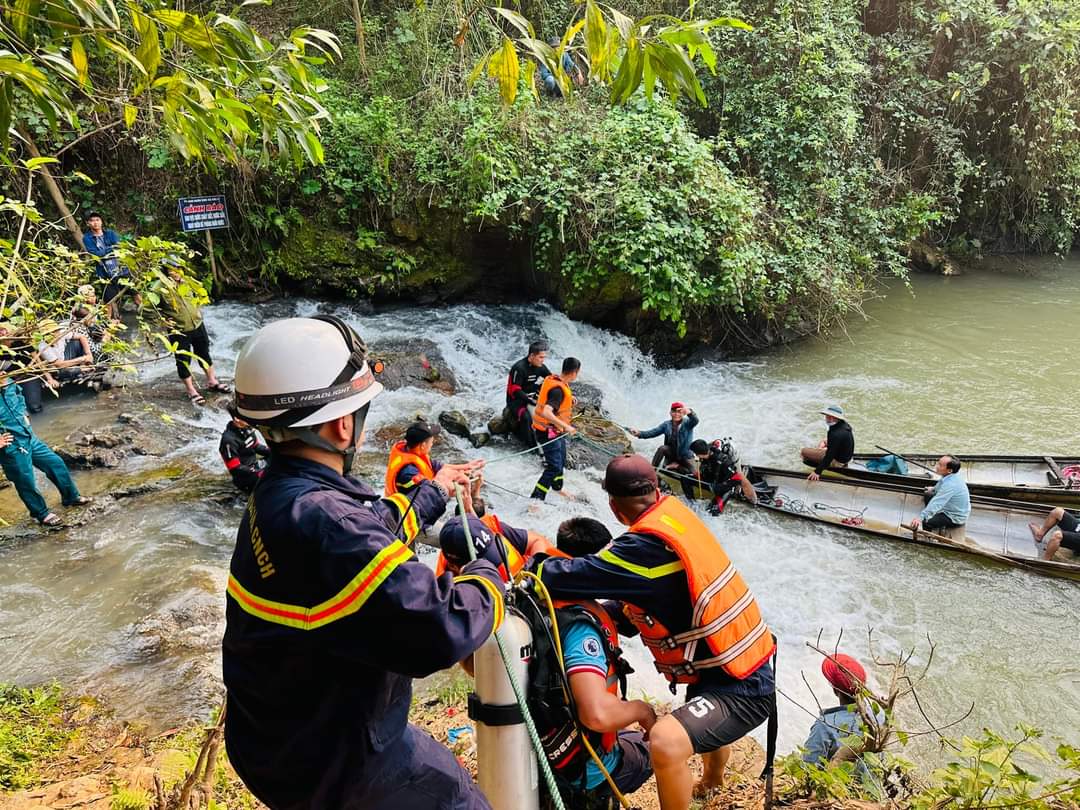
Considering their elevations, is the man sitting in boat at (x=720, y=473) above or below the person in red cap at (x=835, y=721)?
below

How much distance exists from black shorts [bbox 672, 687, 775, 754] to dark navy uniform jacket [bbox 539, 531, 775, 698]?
0.33 meters

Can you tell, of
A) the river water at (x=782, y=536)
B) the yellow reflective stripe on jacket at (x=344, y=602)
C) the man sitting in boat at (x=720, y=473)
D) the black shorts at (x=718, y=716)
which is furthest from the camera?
the man sitting in boat at (x=720, y=473)

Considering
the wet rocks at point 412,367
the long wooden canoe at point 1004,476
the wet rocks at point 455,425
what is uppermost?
the wet rocks at point 412,367

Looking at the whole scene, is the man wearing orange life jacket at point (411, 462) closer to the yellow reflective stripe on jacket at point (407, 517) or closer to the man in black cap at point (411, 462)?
the man in black cap at point (411, 462)

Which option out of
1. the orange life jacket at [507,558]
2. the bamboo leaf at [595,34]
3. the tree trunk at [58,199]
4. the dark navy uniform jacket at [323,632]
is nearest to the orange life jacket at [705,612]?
the orange life jacket at [507,558]

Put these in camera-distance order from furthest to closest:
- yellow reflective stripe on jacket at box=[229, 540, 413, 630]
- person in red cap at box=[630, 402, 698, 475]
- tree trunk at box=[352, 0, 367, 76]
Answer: tree trunk at box=[352, 0, 367, 76] → person in red cap at box=[630, 402, 698, 475] → yellow reflective stripe on jacket at box=[229, 540, 413, 630]

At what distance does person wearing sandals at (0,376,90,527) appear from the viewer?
5.89 meters

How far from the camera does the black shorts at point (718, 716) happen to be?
8.44 ft

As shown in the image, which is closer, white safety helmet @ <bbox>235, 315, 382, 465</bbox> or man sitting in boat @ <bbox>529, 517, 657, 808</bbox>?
white safety helmet @ <bbox>235, 315, 382, 465</bbox>

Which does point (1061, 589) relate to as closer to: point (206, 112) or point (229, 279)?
point (206, 112)

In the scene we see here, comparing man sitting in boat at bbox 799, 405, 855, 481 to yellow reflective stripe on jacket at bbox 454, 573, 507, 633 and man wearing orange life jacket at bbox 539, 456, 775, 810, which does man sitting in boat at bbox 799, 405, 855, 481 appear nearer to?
man wearing orange life jacket at bbox 539, 456, 775, 810

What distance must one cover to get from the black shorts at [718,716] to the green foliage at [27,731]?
3330 mm

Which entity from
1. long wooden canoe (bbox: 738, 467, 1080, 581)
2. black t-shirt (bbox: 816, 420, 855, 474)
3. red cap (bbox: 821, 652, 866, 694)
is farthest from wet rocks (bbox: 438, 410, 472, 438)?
red cap (bbox: 821, 652, 866, 694)

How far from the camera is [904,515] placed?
8.24 metres
